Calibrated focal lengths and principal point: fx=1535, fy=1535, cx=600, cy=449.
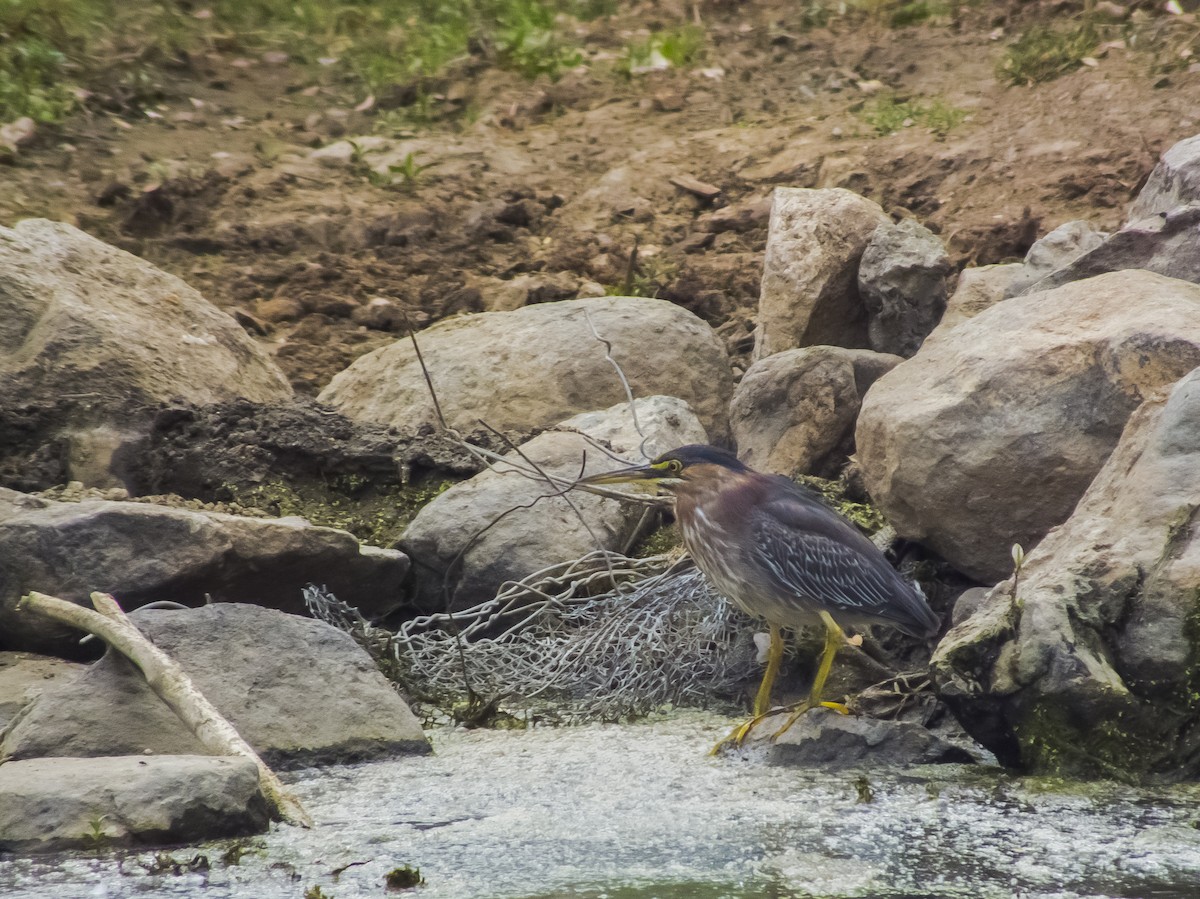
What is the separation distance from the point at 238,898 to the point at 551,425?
3.75 meters

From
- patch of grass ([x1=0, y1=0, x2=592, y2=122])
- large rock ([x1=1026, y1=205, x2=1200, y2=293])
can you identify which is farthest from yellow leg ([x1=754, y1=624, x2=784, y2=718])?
patch of grass ([x1=0, y1=0, x2=592, y2=122])

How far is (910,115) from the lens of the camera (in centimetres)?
993

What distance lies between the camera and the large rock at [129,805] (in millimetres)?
3775

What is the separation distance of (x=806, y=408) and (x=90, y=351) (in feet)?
10.1

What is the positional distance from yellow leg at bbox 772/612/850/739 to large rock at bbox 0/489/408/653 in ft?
5.71

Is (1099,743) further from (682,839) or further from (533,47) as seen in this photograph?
(533,47)

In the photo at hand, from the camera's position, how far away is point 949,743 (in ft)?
15.2

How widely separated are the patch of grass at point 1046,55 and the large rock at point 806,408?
12.8ft

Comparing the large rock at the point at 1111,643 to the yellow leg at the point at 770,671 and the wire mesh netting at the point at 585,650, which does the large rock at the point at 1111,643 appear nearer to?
the yellow leg at the point at 770,671

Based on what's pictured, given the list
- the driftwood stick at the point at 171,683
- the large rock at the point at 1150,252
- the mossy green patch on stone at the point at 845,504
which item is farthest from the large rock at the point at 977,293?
the driftwood stick at the point at 171,683

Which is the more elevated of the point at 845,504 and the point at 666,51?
the point at 666,51

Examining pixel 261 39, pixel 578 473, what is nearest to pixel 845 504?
pixel 578 473

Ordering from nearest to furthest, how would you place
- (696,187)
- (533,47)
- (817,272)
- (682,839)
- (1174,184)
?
(682,839)
(1174,184)
(817,272)
(696,187)
(533,47)

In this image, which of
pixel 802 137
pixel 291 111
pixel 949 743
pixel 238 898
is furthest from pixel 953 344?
pixel 291 111
